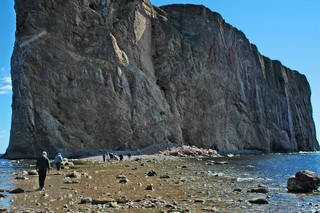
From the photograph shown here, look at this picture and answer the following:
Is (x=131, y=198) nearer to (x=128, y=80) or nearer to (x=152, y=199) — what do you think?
(x=152, y=199)

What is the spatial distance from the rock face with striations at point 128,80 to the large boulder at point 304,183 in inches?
1684

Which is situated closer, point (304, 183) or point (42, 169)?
point (42, 169)

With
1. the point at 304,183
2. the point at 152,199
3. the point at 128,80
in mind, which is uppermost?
the point at 128,80

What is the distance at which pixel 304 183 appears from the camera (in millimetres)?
17531

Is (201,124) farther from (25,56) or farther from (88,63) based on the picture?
(25,56)

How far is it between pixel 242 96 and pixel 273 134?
744 inches

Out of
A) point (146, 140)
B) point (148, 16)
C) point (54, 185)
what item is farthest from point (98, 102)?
point (54, 185)

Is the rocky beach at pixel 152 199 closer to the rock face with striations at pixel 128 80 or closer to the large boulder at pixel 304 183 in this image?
the large boulder at pixel 304 183

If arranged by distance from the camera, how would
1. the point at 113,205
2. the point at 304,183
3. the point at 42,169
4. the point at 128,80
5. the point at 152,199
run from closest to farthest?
the point at 113,205
the point at 152,199
the point at 42,169
the point at 304,183
the point at 128,80

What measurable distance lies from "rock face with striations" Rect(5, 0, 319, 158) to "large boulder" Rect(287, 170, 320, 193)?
4278 cm

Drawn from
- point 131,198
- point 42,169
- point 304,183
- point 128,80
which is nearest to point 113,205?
point 131,198

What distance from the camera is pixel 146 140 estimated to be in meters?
65.2

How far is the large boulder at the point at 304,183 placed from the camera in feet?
57.3

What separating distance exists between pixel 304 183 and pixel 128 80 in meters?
52.3
